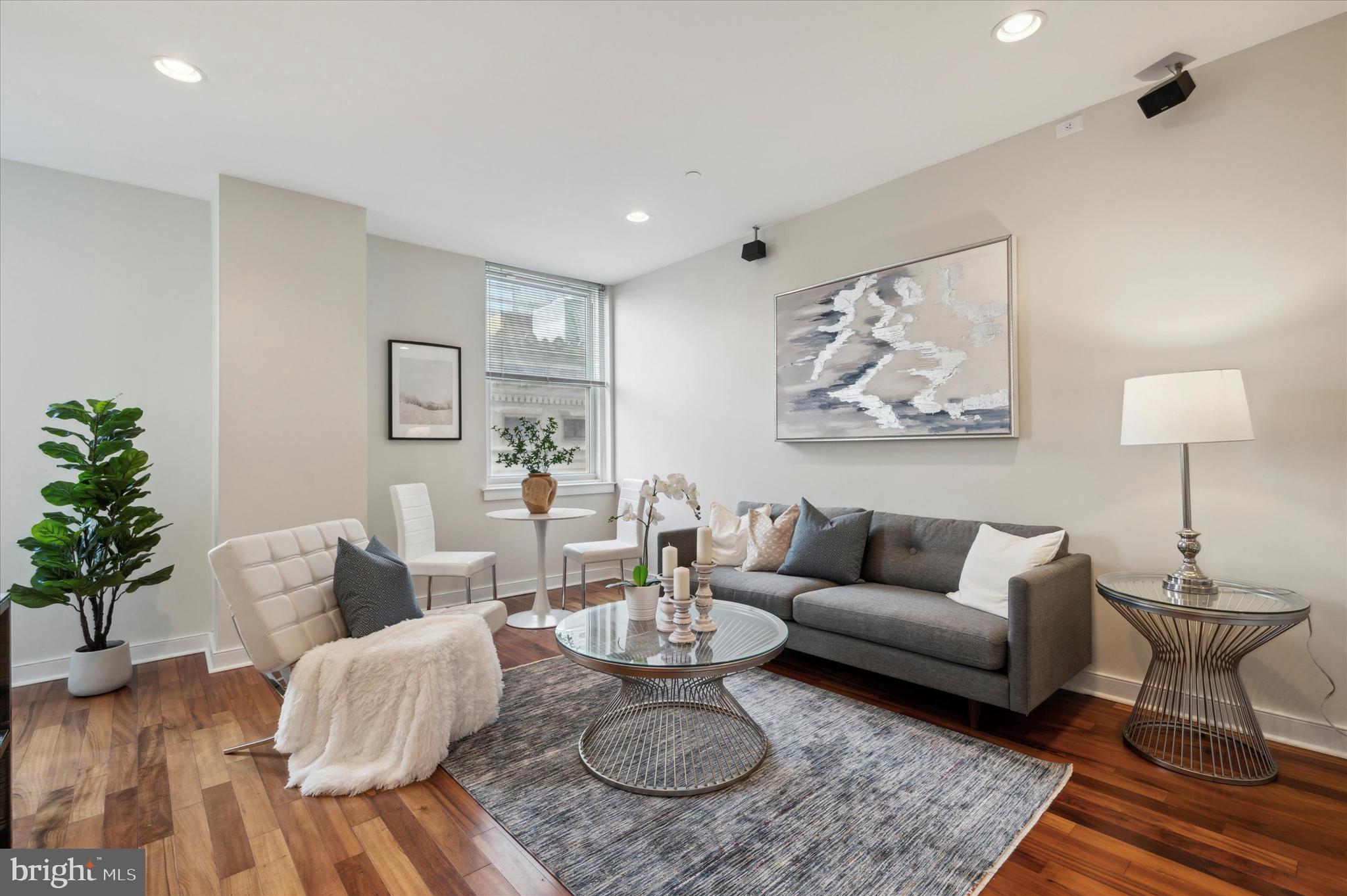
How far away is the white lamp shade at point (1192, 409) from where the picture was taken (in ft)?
7.22

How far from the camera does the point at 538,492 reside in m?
4.14

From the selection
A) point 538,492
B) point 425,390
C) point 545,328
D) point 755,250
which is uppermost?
point 755,250

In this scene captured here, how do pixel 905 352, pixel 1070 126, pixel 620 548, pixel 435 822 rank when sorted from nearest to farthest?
pixel 435 822 → pixel 1070 126 → pixel 905 352 → pixel 620 548

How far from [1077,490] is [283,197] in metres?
4.57

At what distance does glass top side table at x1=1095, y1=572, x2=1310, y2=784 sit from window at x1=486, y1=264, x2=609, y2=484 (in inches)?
162

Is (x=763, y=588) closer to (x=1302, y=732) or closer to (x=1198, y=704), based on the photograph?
(x=1198, y=704)

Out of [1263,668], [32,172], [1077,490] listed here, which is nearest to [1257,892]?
[1263,668]

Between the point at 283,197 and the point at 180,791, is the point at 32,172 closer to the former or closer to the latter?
the point at 283,197

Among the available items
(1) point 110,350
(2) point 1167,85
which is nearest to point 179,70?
(1) point 110,350

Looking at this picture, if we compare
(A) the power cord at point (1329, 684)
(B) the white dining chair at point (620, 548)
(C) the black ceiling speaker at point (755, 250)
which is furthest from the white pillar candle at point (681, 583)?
(C) the black ceiling speaker at point (755, 250)

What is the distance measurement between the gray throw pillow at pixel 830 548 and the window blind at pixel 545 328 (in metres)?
2.84

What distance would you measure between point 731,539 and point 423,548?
6.89 ft

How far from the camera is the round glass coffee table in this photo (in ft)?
6.88

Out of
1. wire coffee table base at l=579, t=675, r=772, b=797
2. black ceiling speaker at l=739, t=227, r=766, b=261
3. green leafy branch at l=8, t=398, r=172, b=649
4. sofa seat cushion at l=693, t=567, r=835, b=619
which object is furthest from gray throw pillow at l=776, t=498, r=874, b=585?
green leafy branch at l=8, t=398, r=172, b=649
